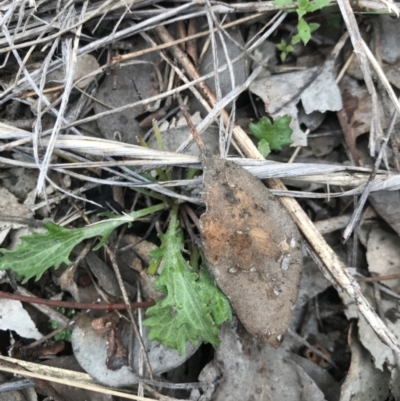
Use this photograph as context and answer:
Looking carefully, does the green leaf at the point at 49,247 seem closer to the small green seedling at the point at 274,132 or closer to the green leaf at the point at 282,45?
the small green seedling at the point at 274,132

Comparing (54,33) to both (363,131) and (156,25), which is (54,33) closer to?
(156,25)

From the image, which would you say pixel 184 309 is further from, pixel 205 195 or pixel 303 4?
pixel 303 4

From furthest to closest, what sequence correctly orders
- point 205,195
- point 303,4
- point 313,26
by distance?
point 313,26 → point 303,4 → point 205,195

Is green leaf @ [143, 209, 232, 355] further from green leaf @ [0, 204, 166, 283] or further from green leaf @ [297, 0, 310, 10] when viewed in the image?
green leaf @ [297, 0, 310, 10]

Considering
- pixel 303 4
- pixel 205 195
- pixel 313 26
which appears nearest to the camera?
pixel 205 195

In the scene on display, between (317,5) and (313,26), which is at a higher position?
(317,5)

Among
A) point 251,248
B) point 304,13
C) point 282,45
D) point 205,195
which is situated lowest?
point 251,248

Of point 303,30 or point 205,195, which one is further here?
point 303,30

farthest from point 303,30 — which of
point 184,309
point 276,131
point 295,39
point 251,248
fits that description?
point 184,309
